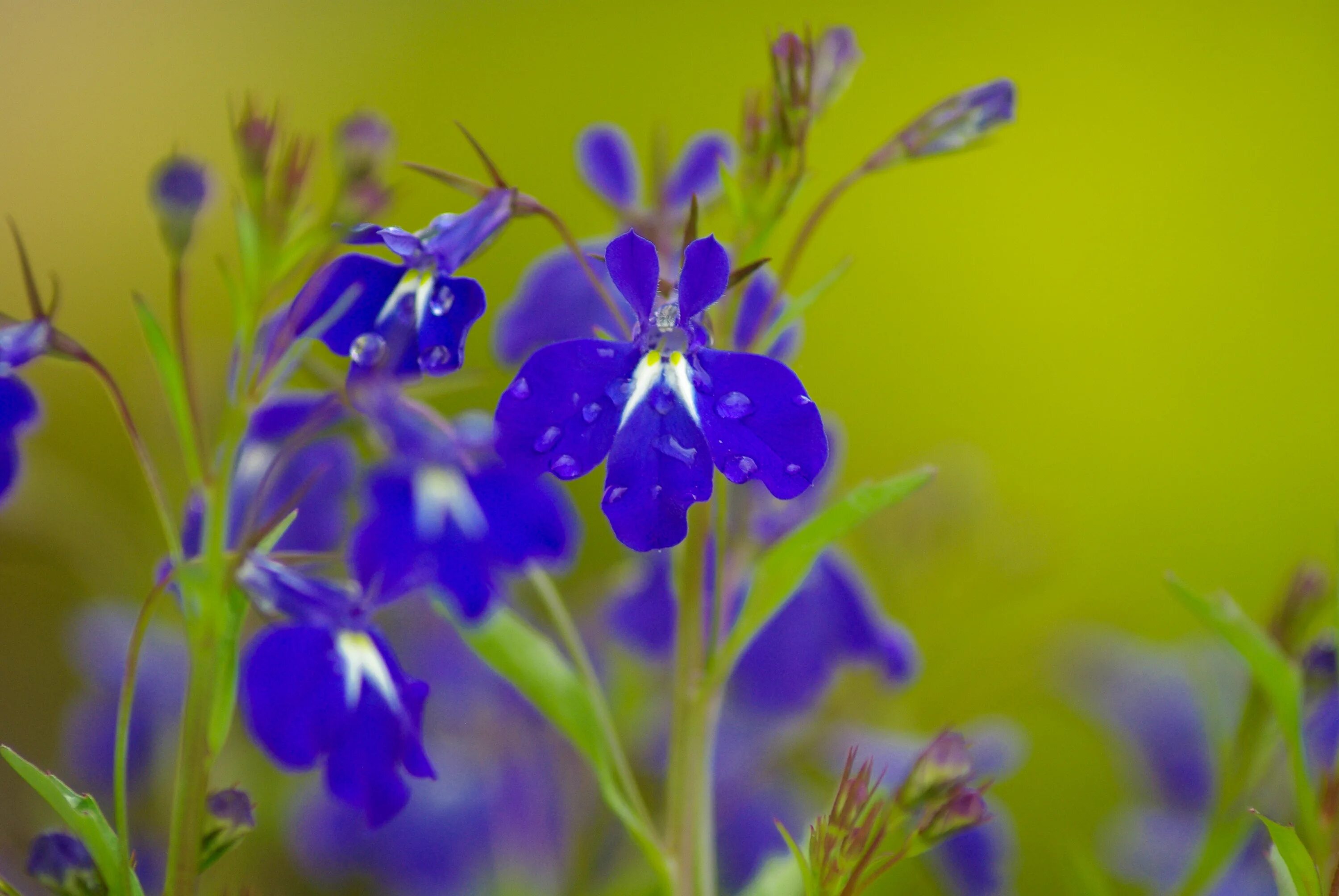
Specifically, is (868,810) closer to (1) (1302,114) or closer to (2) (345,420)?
(2) (345,420)

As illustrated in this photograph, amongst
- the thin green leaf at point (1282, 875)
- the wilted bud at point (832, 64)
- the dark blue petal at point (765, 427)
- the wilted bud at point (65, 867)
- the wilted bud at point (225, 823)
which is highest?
the wilted bud at point (832, 64)

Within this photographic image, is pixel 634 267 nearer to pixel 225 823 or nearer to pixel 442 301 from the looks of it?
pixel 442 301

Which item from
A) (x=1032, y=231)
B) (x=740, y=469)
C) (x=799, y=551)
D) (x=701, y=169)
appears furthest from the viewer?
(x=1032, y=231)

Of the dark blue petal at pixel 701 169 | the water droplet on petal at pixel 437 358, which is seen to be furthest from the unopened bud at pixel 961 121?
the water droplet on petal at pixel 437 358

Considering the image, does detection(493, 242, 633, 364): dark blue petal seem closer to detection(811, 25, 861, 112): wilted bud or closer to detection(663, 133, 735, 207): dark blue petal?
detection(663, 133, 735, 207): dark blue petal

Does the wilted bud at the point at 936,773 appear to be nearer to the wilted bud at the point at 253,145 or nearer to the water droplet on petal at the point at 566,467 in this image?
the water droplet on petal at the point at 566,467

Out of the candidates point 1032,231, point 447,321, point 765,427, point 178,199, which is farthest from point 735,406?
point 1032,231

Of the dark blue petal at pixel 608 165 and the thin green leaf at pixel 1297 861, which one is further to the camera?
the dark blue petal at pixel 608 165
